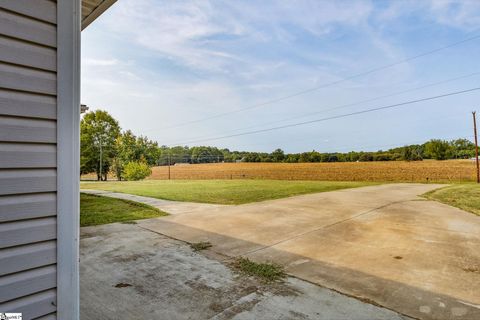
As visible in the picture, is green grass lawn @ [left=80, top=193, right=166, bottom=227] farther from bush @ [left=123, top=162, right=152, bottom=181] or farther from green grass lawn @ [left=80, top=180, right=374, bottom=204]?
bush @ [left=123, top=162, right=152, bottom=181]

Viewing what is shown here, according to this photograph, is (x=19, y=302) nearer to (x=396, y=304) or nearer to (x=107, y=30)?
(x=396, y=304)

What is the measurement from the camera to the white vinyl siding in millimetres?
1194

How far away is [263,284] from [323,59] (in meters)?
22.5

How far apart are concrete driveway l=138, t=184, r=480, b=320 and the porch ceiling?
343 cm

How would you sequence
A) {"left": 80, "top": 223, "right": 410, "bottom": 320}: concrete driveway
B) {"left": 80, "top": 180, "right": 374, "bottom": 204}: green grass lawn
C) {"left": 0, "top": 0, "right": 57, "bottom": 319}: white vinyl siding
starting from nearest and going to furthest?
{"left": 0, "top": 0, "right": 57, "bottom": 319}: white vinyl siding
{"left": 80, "top": 223, "right": 410, "bottom": 320}: concrete driveway
{"left": 80, "top": 180, "right": 374, "bottom": 204}: green grass lawn

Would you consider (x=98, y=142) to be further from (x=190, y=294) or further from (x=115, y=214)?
(x=190, y=294)

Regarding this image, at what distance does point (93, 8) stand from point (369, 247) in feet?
16.4

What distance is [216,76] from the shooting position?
985 inches

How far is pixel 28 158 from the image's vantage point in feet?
4.09

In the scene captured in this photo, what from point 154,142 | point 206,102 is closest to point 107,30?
point 206,102

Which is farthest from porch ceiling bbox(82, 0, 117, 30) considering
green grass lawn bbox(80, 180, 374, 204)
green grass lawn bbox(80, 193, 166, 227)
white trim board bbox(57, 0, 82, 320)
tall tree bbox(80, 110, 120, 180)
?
tall tree bbox(80, 110, 120, 180)

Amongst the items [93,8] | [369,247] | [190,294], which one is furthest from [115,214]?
[369,247]

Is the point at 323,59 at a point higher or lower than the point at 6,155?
higher

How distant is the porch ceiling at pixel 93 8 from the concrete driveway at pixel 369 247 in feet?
11.3
